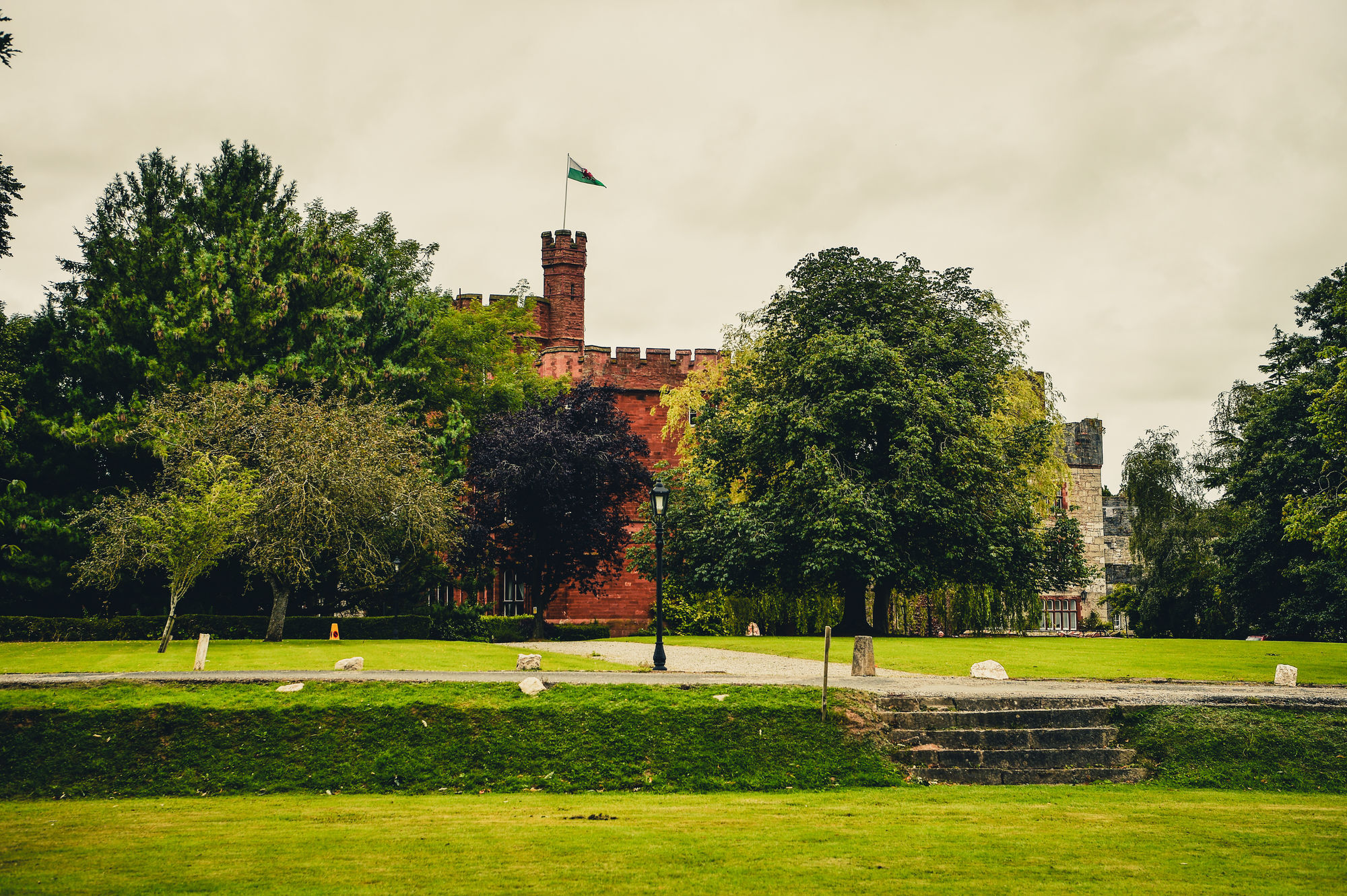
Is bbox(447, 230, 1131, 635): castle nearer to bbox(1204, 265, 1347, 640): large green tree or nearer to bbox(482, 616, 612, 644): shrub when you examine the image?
bbox(482, 616, 612, 644): shrub

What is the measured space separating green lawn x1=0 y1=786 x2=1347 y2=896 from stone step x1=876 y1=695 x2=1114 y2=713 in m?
2.05

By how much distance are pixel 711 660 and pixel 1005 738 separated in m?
8.30

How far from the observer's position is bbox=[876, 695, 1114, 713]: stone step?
476 inches

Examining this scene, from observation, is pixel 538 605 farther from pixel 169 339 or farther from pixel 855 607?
pixel 169 339

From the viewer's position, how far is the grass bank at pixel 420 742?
10539mm

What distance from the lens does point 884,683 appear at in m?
13.9

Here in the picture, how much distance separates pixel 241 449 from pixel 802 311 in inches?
616

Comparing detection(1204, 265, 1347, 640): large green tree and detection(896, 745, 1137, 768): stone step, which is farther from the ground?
detection(1204, 265, 1347, 640): large green tree

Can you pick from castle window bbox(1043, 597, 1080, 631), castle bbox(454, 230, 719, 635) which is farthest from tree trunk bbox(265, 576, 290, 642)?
castle window bbox(1043, 597, 1080, 631)

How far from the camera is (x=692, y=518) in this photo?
29.2m

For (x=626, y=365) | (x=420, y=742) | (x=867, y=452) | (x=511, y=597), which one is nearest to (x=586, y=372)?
(x=626, y=365)

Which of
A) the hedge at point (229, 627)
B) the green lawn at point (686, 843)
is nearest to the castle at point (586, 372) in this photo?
the hedge at point (229, 627)

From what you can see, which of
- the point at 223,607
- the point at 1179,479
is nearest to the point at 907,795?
the point at 223,607

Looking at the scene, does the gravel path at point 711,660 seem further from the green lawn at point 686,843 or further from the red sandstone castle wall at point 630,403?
the red sandstone castle wall at point 630,403
